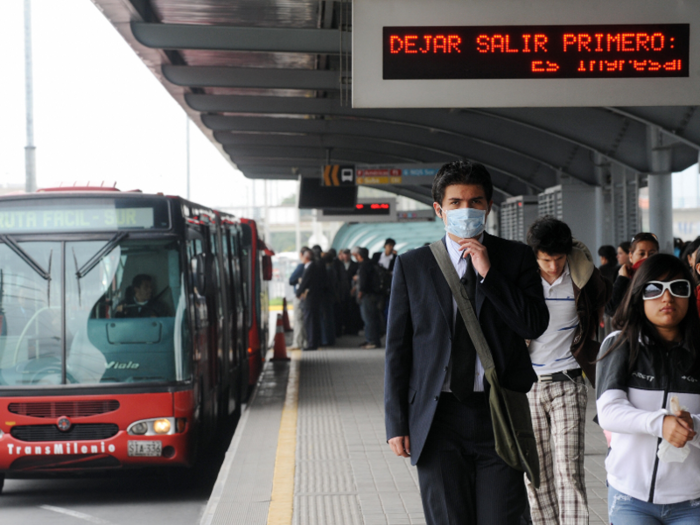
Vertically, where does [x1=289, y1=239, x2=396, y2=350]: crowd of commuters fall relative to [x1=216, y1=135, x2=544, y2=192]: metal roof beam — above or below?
below

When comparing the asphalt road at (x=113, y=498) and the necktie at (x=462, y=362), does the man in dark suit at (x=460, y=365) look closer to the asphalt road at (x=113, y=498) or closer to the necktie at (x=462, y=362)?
the necktie at (x=462, y=362)

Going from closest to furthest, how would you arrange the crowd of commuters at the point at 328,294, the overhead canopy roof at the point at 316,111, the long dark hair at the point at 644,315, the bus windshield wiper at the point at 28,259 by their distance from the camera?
the long dark hair at the point at 644,315, the bus windshield wiper at the point at 28,259, the overhead canopy roof at the point at 316,111, the crowd of commuters at the point at 328,294

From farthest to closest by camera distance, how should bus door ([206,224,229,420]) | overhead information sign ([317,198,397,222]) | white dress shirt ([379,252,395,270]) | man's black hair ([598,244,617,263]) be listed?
overhead information sign ([317,198,397,222]), white dress shirt ([379,252,395,270]), man's black hair ([598,244,617,263]), bus door ([206,224,229,420])

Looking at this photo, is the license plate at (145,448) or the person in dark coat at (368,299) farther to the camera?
the person in dark coat at (368,299)

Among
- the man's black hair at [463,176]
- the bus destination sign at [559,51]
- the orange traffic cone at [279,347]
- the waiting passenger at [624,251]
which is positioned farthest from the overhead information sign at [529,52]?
the orange traffic cone at [279,347]

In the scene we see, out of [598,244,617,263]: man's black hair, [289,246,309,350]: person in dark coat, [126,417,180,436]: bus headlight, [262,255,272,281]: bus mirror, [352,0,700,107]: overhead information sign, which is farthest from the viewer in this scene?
[262,255,272,281]: bus mirror

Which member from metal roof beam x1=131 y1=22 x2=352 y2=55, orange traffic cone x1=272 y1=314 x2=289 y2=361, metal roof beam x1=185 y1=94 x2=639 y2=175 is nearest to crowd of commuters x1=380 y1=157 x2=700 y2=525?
metal roof beam x1=131 y1=22 x2=352 y2=55

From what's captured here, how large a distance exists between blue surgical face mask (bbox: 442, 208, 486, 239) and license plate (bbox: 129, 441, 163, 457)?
4.77 metres

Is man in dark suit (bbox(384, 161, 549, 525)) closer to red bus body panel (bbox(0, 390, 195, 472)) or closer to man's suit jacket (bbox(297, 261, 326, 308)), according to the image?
red bus body panel (bbox(0, 390, 195, 472))

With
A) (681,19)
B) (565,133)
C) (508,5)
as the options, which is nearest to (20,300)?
(508,5)

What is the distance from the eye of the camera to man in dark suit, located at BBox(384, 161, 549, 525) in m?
3.24

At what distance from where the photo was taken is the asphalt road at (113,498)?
6.96 m

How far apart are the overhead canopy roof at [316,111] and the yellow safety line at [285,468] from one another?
334cm

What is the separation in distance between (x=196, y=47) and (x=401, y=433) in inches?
321
